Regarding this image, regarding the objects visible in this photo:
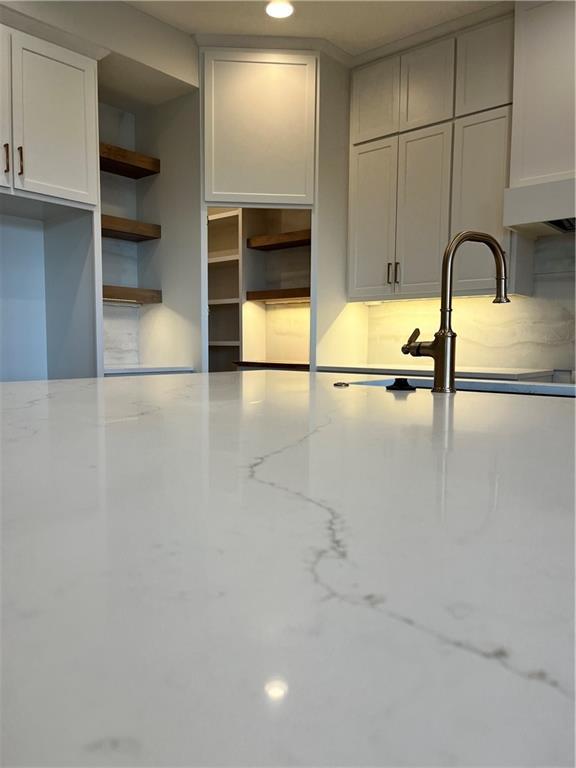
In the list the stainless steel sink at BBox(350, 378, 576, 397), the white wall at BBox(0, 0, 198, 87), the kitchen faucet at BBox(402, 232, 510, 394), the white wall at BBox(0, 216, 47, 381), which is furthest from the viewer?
the white wall at BBox(0, 216, 47, 381)

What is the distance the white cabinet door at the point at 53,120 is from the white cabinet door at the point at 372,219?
1484mm

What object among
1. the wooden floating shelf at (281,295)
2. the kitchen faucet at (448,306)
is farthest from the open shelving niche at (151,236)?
the kitchen faucet at (448,306)

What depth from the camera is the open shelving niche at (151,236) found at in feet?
10.2

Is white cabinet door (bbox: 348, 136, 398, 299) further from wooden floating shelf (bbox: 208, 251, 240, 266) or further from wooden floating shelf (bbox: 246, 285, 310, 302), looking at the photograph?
wooden floating shelf (bbox: 208, 251, 240, 266)

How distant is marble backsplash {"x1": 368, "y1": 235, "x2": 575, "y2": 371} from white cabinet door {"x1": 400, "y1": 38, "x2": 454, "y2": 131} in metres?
0.89

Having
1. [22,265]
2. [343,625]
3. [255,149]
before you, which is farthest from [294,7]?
[343,625]

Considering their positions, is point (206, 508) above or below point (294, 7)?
below

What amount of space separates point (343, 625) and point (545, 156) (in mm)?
2853

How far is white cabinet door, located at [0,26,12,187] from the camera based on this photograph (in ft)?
7.45

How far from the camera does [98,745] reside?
0.53 feet

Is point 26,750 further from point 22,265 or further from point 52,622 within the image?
point 22,265

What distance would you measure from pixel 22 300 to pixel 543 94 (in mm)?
2731

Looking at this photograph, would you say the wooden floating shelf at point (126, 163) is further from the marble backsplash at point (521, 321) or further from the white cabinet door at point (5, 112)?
the marble backsplash at point (521, 321)

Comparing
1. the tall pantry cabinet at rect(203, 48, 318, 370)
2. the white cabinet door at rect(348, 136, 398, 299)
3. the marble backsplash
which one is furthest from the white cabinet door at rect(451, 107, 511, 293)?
the tall pantry cabinet at rect(203, 48, 318, 370)
